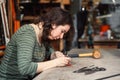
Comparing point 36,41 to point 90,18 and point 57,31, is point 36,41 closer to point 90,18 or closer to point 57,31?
point 57,31

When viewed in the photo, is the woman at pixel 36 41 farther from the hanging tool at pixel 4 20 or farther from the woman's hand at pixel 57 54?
the hanging tool at pixel 4 20

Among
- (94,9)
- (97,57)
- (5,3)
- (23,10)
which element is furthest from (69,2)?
(97,57)

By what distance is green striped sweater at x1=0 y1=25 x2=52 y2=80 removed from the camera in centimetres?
184

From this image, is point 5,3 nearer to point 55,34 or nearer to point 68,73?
point 55,34

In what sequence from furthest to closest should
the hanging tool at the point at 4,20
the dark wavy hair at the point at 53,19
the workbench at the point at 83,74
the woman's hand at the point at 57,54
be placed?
the hanging tool at the point at 4,20 < the woman's hand at the point at 57,54 < the dark wavy hair at the point at 53,19 < the workbench at the point at 83,74

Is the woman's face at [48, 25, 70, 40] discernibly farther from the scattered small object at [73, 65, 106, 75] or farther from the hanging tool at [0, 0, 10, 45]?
the hanging tool at [0, 0, 10, 45]

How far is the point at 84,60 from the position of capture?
2.22 meters

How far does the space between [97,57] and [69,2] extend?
1.75 meters

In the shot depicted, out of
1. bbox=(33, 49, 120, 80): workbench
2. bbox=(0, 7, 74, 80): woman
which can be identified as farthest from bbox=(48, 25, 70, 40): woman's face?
bbox=(33, 49, 120, 80): workbench

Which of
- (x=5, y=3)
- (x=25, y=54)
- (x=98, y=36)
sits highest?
(x=5, y=3)

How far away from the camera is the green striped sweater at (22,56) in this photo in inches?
72.6

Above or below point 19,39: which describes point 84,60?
below

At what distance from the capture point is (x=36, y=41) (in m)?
2.02

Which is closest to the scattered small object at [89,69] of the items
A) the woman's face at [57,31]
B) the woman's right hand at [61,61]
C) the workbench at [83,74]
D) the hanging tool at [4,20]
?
the workbench at [83,74]
